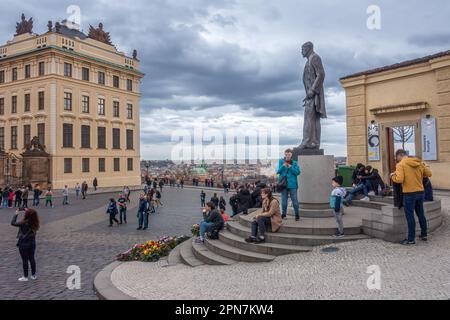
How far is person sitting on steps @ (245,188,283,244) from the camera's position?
28.6ft

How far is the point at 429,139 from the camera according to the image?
61.8 feet

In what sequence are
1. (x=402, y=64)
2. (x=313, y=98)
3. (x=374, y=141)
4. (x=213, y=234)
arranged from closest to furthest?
1. (x=213, y=234)
2. (x=313, y=98)
3. (x=402, y=64)
4. (x=374, y=141)

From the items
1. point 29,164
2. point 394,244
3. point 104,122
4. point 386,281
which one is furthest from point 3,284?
point 104,122

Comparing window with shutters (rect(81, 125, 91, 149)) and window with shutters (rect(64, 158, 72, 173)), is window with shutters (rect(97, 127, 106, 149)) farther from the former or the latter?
window with shutters (rect(64, 158, 72, 173))

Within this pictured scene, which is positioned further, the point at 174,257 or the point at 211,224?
the point at 211,224

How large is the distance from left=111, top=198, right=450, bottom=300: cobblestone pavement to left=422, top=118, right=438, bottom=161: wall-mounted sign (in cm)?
1181

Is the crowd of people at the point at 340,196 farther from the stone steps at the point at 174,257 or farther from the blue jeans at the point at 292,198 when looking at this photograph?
the stone steps at the point at 174,257

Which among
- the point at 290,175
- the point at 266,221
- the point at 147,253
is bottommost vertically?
the point at 147,253

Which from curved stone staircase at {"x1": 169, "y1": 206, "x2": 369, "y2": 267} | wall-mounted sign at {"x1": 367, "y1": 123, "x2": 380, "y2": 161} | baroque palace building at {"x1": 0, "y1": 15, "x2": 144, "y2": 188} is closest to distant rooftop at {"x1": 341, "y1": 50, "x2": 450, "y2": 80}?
wall-mounted sign at {"x1": 367, "y1": 123, "x2": 380, "y2": 161}

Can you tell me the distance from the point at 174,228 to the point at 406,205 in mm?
10214

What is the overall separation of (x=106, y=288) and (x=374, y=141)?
59.3ft

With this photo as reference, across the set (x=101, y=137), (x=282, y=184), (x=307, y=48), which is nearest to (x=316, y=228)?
(x=282, y=184)

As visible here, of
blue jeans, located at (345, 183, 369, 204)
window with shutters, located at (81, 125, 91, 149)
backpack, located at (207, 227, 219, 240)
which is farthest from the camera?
window with shutters, located at (81, 125, 91, 149)

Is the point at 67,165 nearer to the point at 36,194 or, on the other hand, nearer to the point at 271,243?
the point at 36,194
